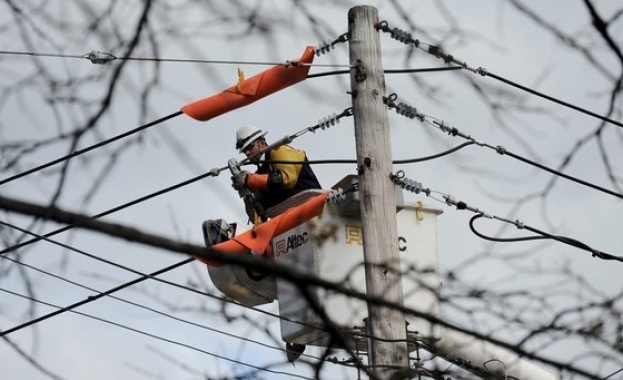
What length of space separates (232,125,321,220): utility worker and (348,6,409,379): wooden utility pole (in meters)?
1.01

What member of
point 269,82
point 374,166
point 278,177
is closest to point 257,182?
point 278,177

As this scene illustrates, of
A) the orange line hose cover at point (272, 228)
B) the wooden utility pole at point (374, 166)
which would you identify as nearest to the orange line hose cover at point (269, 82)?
the wooden utility pole at point (374, 166)

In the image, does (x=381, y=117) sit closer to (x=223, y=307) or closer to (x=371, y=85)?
(x=371, y=85)

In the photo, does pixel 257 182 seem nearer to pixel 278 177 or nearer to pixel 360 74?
pixel 278 177

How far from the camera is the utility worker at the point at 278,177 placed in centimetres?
1147

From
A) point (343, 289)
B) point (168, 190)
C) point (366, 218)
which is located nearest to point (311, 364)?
point (343, 289)

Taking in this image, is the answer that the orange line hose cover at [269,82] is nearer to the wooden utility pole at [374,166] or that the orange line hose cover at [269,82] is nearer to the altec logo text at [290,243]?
the wooden utility pole at [374,166]

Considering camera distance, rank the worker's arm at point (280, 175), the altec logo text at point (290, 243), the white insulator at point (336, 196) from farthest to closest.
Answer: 1. the worker's arm at point (280, 175)
2. the altec logo text at point (290, 243)
3. the white insulator at point (336, 196)

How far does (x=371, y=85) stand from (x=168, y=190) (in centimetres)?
205

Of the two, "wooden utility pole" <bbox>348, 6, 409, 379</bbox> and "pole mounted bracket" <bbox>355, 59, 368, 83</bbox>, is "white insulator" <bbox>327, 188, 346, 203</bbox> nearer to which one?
"wooden utility pole" <bbox>348, 6, 409, 379</bbox>

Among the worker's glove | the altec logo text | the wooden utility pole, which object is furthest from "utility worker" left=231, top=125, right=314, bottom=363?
the wooden utility pole

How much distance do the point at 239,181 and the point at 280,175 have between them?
33 centimetres

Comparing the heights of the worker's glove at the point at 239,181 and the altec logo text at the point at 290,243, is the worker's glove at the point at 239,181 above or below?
above

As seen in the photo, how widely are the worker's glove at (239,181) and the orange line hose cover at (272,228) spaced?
403 mm
